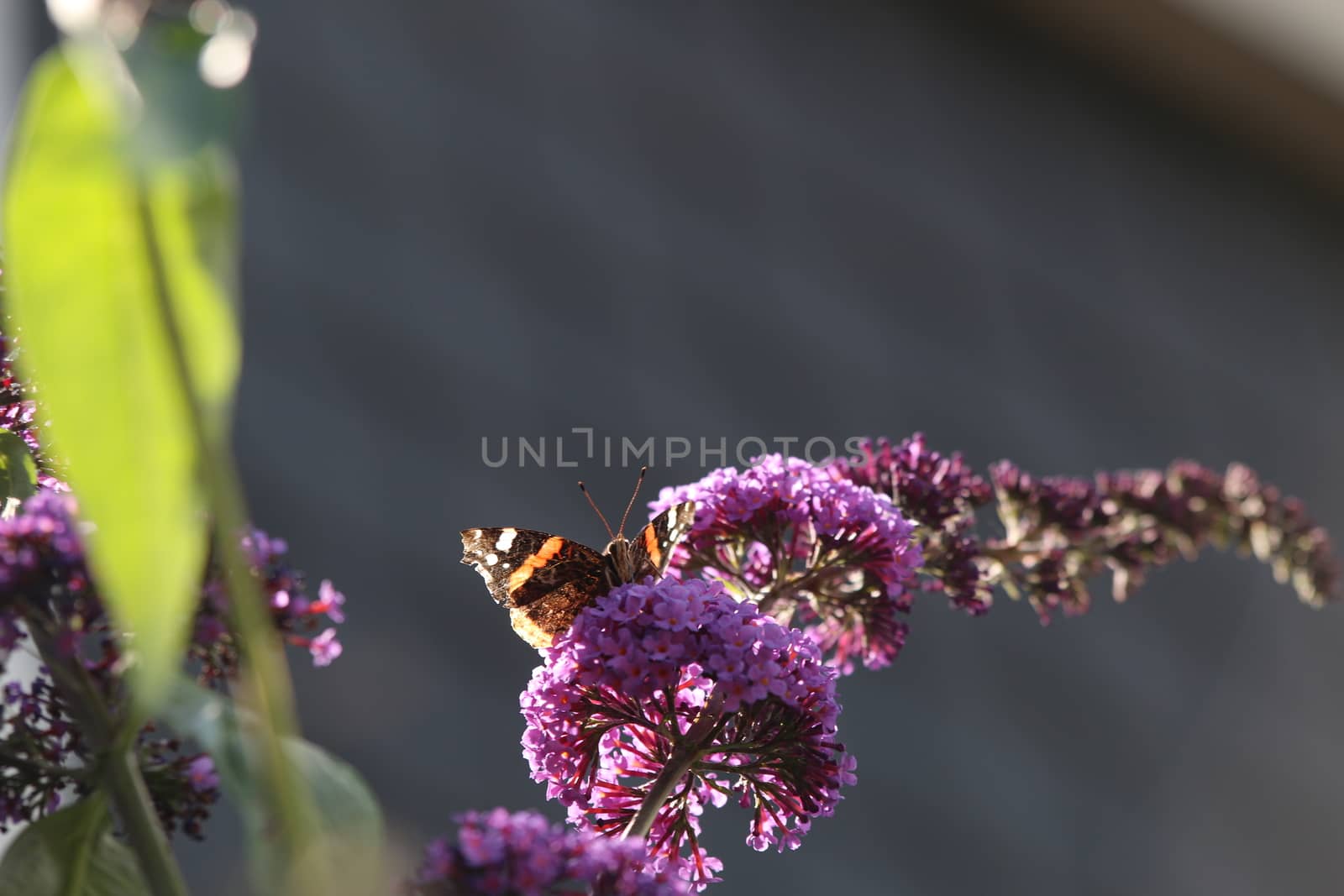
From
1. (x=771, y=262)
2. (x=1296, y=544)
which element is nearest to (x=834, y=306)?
(x=771, y=262)

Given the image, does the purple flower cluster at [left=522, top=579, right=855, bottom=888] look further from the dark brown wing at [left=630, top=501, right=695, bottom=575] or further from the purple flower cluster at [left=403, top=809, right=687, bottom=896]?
the purple flower cluster at [left=403, top=809, right=687, bottom=896]

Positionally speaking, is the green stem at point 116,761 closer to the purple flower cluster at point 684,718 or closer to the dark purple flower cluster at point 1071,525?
the purple flower cluster at point 684,718

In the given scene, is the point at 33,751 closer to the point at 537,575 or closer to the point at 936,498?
the point at 537,575

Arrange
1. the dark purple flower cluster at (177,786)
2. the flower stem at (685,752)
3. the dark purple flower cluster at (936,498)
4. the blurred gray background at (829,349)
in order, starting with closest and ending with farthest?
1. the dark purple flower cluster at (177,786)
2. the flower stem at (685,752)
3. the dark purple flower cluster at (936,498)
4. the blurred gray background at (829,349)

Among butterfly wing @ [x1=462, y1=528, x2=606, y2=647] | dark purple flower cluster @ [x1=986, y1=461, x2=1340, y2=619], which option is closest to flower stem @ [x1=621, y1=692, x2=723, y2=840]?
butterfly wing @ [x1=462, y1=528, x2=606, y2=647]

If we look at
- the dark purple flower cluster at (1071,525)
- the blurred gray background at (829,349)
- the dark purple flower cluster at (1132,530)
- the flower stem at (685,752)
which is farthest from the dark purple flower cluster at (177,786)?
the blurred gray background at (829,349)

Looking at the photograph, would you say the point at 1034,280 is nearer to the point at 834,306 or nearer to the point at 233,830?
the point at 834,306
